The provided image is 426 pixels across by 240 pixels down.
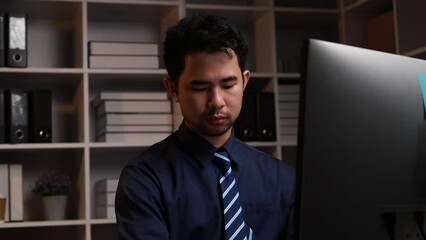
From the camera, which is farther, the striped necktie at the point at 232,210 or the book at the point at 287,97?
the book at the point at 287,97

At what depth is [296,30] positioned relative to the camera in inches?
140

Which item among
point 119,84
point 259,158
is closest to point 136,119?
point 119,84

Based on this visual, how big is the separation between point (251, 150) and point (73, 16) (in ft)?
6.23

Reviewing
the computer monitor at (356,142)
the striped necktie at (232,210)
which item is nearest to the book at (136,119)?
the striped necktie at (232,210)

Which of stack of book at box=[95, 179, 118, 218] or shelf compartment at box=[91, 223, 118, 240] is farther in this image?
shelf compartment at box=[91, 223, 118, 240]

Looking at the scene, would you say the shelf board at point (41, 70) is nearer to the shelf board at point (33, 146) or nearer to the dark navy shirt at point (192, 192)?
the shelf board at point (33, 146)

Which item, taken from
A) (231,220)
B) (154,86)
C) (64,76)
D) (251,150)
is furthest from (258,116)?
(231,220)

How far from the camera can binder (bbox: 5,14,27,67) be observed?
110 inches

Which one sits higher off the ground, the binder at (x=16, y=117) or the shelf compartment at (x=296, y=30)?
the shelf compartment at (x=296, y=30)

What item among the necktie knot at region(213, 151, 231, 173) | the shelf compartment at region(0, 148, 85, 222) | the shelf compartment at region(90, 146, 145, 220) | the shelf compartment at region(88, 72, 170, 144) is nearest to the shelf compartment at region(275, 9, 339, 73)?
the shelf compartment at region(88, 72, 170, 144)

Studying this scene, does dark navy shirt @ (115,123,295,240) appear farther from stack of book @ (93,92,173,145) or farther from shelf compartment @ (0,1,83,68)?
shelf compartment @ (0,1,83,68)

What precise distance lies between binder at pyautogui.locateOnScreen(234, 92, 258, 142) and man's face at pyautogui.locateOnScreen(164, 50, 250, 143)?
1642 millimetres

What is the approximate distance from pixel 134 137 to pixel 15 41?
664 mm

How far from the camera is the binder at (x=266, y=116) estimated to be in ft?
9.99
